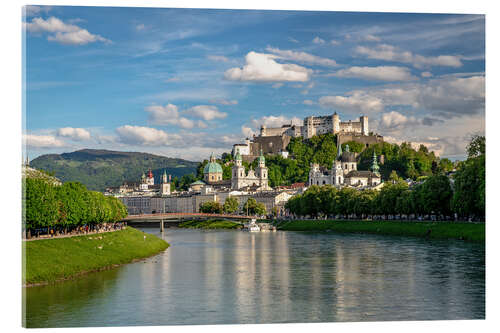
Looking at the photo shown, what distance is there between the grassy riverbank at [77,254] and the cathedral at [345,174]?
60.9m

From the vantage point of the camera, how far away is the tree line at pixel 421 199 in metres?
30.4

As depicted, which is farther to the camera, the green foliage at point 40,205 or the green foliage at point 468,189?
the green foliage at point 468,189

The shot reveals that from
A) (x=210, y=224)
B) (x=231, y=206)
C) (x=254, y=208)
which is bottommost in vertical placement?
(x=210, y=224)

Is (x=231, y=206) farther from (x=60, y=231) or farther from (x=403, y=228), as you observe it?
(x=60, y=231)

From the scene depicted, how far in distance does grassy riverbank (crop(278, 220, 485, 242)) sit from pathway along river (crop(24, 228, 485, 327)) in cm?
396

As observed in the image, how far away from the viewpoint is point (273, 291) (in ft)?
64.5

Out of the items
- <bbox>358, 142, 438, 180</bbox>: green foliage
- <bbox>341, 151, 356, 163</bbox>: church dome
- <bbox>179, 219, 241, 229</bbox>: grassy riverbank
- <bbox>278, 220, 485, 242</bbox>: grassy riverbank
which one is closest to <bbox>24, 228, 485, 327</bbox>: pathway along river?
<bbox>278, 220, 485, 242</bbox>: grassy riverbank

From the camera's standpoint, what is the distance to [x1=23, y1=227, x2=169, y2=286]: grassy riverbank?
2077 centimetres

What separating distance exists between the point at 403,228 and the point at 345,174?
56.2 m

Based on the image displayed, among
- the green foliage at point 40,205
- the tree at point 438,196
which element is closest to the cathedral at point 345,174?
the tree at point 438,196

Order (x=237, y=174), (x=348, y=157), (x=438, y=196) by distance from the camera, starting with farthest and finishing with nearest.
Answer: (x=237, y=174)
(x=348, y=157)
(x=438, y=196)

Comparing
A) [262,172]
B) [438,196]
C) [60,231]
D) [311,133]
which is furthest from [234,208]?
[60,231]

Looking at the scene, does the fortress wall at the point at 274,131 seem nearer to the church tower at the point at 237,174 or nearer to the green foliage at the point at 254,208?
the church tower at the point at 237,174

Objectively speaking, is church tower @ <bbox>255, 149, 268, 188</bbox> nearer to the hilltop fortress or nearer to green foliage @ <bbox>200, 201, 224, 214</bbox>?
the hilltop fortress
